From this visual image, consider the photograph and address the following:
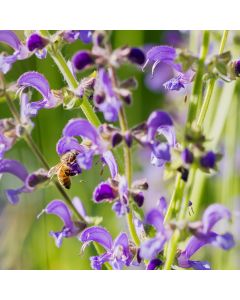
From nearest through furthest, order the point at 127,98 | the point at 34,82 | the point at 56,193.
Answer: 1. the point at 127,98
2. the point at 34,82
3. the point at 56,193

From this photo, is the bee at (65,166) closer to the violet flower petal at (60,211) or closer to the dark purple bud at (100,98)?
the violet flower petal at (60,211)

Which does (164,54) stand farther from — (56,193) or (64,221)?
(56,193)

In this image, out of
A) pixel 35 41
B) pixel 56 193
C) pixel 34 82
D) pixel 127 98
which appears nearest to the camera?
pixel 127 98

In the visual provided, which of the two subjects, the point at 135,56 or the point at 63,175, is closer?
the point at 135,56

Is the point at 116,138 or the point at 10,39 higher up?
the point at 10,39

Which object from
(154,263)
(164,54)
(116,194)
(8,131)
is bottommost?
(154,263)

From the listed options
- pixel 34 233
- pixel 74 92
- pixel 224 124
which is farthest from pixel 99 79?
pixel 34 233

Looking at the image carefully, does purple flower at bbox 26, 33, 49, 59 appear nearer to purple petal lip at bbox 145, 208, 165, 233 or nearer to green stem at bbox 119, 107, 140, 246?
green stem at bbox 119, 107, 140, 246

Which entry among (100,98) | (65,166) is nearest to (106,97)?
(100,98)
